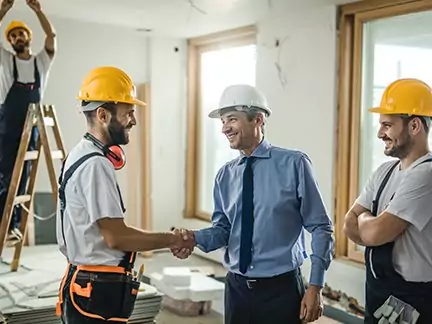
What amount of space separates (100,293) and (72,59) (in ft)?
13.1

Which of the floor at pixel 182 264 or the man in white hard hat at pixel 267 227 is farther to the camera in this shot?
the floor at pixel 182 264

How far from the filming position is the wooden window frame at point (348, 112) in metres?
4.25

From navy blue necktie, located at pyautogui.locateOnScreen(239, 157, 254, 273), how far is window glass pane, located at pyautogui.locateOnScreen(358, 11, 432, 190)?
199 centimetres

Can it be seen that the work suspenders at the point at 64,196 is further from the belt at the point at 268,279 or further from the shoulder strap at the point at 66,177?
the belt at the point at 268,279

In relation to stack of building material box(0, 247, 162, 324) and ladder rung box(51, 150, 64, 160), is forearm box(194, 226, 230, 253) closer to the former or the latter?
stack of building material box(0, 247, 162, 324)

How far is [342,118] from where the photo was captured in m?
4.38

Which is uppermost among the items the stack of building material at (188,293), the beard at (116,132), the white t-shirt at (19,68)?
the white t-shirt at (19,68)

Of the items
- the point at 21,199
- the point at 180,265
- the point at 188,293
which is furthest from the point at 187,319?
the point at 21,199

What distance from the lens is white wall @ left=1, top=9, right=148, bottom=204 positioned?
553cm

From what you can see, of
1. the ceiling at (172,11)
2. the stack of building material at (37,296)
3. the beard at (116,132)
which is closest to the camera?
the beard at (116,132)

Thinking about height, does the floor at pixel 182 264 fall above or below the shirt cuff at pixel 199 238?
below

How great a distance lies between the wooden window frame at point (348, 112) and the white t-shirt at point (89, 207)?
2636 millimetres

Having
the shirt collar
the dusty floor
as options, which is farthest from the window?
the shirt collar

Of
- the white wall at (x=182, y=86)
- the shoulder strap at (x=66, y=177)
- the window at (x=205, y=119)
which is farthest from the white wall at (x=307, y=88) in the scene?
the shoulder strap at (x=66, y=177)
